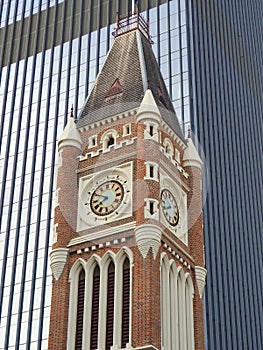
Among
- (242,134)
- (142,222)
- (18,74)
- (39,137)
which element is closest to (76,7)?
(18,74)

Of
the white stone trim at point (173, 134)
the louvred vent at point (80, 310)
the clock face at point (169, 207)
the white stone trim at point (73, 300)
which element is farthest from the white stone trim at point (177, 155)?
the louvred vent at point (80, 310)

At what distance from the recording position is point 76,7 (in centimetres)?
11881

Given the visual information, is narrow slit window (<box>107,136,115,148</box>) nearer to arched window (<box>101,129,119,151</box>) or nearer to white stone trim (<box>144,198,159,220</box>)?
arched window (<box>101,129,119,151</box>)

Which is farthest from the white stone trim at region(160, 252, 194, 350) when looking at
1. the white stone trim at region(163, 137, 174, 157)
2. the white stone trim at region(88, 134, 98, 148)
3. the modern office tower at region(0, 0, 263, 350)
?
the modern office tower at region(0, 0, 263, 350)

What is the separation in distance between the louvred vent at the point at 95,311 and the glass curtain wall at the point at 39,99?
43.8 m

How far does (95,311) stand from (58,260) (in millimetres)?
3977

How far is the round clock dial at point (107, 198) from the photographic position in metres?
50.0

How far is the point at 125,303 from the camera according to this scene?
46594mm

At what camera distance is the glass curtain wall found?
96.4 meters

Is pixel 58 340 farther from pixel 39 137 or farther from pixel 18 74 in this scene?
pixel 18 74

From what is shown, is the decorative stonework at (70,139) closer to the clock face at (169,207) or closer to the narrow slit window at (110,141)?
the narrow slit window at (110,141)

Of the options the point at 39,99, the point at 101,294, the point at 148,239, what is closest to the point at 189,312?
the point at 148,239

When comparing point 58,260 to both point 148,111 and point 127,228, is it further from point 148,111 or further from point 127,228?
point 148,111

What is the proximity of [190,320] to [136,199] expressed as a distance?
7.37 m
